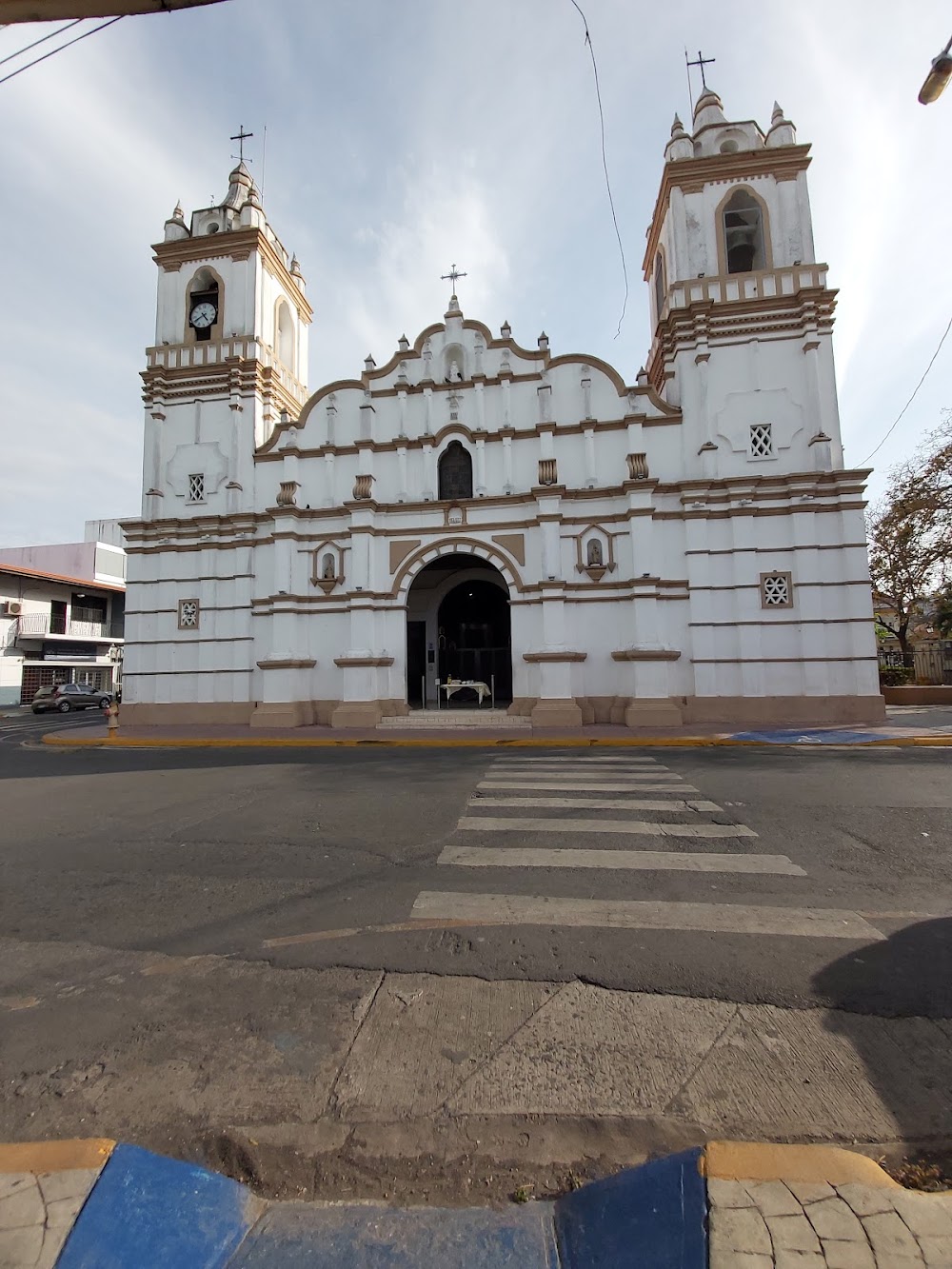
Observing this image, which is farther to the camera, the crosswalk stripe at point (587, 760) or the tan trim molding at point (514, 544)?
the tan trim molding at point (514, 544)

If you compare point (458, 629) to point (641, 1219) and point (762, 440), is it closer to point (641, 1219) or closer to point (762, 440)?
point (762, 440)

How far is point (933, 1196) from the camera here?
1.78m

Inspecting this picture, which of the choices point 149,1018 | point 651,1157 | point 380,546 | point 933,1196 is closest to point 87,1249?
point 149,1018

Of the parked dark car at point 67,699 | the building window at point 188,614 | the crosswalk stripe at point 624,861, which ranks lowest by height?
the crosswalk stripe at point 624,861

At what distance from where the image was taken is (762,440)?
16.2 m

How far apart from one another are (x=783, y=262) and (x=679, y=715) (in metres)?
12.9

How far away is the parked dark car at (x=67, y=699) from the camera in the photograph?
2733 centimetres

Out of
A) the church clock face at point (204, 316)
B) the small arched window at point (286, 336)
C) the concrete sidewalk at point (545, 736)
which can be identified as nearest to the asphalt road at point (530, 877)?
the concrete sidewalk at point (545, 736)

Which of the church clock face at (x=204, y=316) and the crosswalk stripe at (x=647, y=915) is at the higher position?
the church clock face at (x=204, y=316)

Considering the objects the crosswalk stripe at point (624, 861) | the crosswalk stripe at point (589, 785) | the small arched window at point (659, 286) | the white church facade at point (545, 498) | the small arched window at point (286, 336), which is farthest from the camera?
the small arched window at point (286, 336)

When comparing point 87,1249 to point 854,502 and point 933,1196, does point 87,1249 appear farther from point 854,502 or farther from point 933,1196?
point 854,502

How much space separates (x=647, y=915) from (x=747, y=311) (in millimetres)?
17594

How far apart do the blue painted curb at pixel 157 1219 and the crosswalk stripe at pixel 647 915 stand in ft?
6.64

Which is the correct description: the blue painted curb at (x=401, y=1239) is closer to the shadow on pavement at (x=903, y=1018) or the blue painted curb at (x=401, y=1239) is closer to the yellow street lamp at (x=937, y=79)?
the shadow on pavement at (x=903, y=1018)
